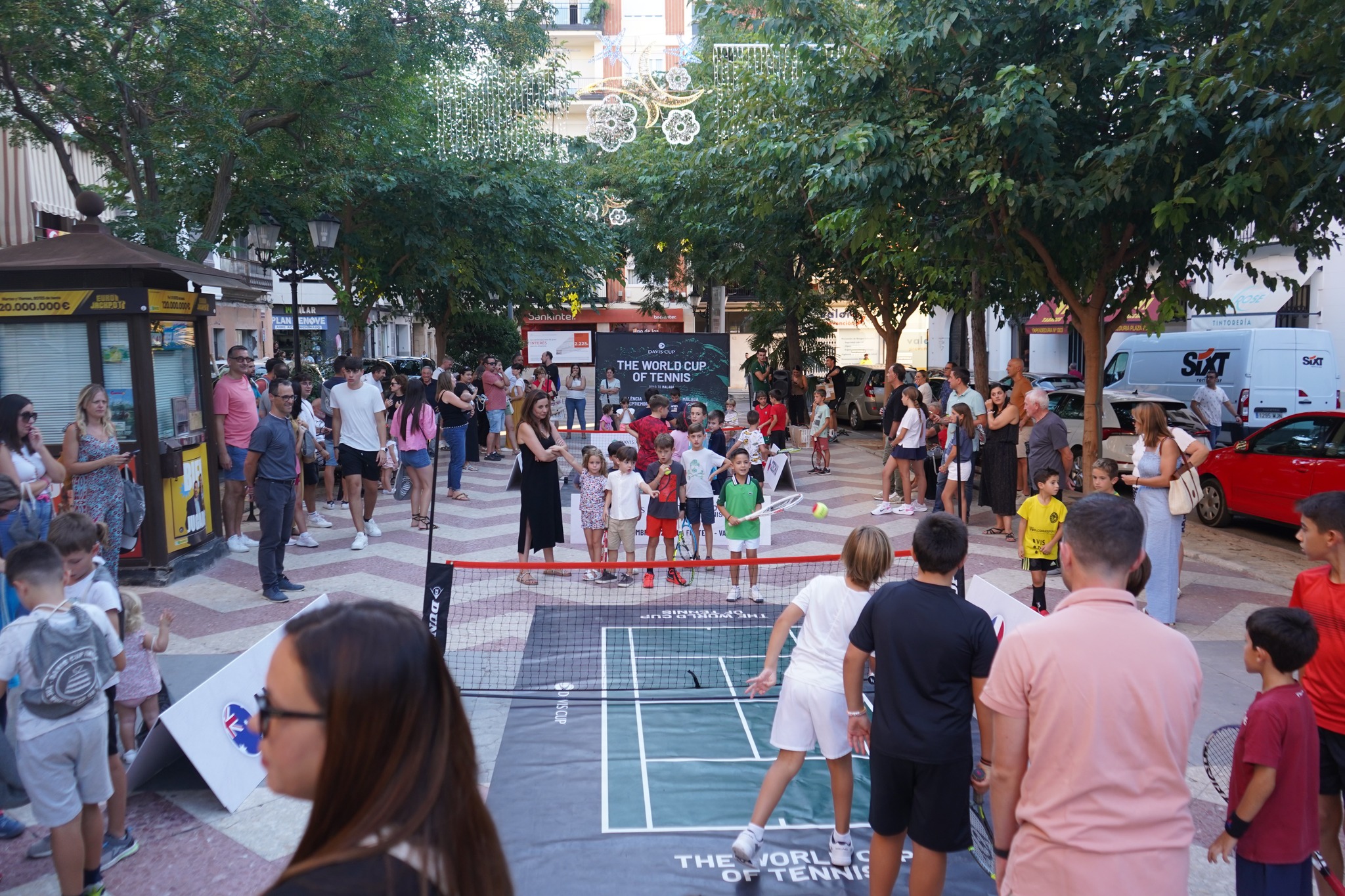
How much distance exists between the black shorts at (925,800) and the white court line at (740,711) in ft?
6.63

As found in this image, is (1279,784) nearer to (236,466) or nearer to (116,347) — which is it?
(116,347)

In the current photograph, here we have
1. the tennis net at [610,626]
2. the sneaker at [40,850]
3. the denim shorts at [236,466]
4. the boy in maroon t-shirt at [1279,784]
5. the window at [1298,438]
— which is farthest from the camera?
the window at [1298,438]

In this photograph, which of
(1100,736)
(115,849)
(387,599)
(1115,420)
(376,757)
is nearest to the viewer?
(376,757)

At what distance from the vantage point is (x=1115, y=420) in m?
15.9

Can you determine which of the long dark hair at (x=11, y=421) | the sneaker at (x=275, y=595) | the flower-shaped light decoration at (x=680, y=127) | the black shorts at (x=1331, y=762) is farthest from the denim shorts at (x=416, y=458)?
the black shorts at (x=1331, y=762)

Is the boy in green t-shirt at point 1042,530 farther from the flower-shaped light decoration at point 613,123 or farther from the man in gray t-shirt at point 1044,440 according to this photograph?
the flower-shaped light decoration at point 613,123

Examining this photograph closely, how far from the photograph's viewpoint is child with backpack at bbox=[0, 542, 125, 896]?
12.8 ft

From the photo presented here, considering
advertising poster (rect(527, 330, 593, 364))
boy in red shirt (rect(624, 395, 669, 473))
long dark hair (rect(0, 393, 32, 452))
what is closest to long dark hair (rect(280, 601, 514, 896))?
long dark hair (rect(0, 393, 32, 452))

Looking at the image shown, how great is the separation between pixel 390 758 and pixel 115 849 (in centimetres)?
406

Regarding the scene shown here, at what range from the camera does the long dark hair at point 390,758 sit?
149 cm

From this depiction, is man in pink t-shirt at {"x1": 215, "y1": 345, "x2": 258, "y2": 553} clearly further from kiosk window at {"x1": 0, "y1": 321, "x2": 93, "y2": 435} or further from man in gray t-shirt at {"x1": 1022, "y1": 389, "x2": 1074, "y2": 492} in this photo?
man in gray t-shirt at {"x1": 1022, "y1": 389, "x2": 1074, "y2": 492}

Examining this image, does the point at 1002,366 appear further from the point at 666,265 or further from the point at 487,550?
the point at 487,550

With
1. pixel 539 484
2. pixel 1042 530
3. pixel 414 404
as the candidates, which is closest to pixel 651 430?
pixel 539 484

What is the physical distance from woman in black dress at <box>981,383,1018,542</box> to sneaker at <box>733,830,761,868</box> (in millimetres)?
8338
